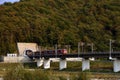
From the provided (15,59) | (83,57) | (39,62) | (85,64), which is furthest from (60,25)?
(85,64)

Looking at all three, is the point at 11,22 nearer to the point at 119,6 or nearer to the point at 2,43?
the point at 2,43

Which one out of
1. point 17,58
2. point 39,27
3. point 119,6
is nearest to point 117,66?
point 17,58

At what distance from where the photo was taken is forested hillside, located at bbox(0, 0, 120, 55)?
141m

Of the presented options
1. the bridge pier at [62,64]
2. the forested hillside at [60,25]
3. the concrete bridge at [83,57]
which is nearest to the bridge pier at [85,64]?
the concrete bridge at [83,57]

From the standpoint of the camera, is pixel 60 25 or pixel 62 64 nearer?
pixel 62 64

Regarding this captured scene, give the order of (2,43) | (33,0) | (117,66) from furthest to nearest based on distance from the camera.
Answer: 1. (33,0)
2. (2,43)
3. (117,66)

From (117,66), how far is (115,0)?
89367 millimetres

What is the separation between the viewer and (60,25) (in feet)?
504

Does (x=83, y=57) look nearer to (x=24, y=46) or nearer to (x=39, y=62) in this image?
(x=39, y=62)

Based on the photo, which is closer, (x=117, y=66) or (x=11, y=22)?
(x=117, y=66)

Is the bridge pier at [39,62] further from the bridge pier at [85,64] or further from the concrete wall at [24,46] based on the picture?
the bridge pier at [85,64]

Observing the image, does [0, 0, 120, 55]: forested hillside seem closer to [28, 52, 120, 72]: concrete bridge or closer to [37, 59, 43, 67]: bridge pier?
→ [37, 59, 43, 67]: bridge pier

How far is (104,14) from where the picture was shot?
15575cm

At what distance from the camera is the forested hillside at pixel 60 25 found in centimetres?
14112
